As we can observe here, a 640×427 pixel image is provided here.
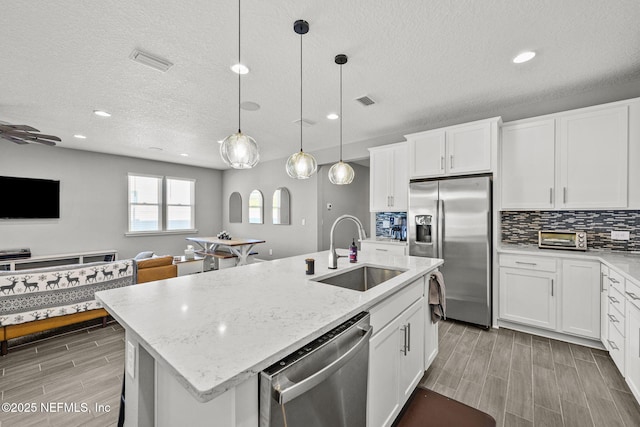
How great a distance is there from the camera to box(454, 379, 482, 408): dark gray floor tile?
1907mm

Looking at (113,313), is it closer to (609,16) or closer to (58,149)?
(609,16)

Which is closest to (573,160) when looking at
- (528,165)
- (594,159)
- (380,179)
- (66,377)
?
(594,159)

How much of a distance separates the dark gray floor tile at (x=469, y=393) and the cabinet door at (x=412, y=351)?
30 cm

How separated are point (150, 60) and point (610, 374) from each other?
4569mm

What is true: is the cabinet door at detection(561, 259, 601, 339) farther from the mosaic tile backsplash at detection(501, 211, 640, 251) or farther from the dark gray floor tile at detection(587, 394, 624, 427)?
the dark gray floor tile at detection(587, 394, 624, 427)

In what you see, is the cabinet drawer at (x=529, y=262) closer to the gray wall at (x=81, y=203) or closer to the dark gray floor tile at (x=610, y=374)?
A: the dark gray floor tile at (x=610, y=374)

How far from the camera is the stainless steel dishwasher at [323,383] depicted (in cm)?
81

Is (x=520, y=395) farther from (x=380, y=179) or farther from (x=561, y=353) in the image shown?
(x=380, y=179)

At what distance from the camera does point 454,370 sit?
2.28 meters

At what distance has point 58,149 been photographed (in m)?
5.16

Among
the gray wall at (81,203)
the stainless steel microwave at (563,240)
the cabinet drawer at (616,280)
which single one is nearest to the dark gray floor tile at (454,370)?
the cabinet drawer at (616,280)

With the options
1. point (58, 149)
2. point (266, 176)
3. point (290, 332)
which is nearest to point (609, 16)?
point (290, 332)

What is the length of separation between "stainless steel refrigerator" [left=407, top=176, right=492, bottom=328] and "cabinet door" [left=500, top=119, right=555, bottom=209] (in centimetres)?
30

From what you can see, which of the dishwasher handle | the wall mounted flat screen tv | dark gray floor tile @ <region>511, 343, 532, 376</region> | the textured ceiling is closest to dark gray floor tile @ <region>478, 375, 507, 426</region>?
dark gray floor tile @ <region>511, 343, 532, 376</region>
